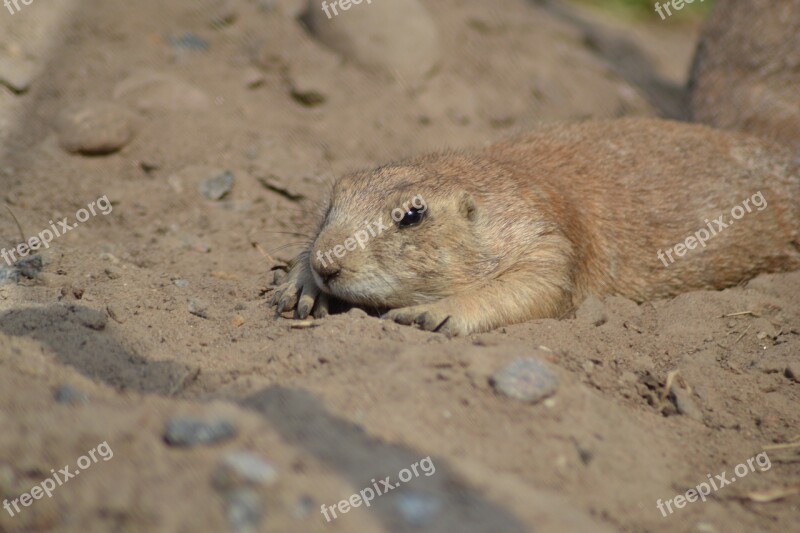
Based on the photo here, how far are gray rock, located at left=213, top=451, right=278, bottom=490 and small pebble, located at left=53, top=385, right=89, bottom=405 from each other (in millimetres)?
930

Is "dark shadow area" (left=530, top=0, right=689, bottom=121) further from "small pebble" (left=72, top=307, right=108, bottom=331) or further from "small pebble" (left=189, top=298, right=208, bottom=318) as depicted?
"small pebble" (left=72, top=307, right=108, bottom=331)

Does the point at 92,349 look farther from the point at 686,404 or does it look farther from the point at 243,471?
the point at 686,404

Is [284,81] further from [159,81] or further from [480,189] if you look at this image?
[480,189]

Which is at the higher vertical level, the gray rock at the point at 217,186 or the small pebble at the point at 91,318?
the small pebble at the point at 91,318

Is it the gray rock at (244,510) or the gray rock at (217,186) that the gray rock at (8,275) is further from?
the gray rock at (244,510)

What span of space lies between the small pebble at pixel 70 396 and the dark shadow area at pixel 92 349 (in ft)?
1.12

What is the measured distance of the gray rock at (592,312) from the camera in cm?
575

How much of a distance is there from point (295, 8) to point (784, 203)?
585 centimetres

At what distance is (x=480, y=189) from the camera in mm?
5863

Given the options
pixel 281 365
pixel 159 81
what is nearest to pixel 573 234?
pixel 281 365

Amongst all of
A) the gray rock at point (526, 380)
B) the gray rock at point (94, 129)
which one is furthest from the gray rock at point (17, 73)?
the gray rock at point (526, 380)

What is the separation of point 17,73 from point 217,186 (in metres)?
2.38

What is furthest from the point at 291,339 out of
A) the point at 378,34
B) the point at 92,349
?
the point at 378,34

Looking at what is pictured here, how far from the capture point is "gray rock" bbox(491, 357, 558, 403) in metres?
4.11
